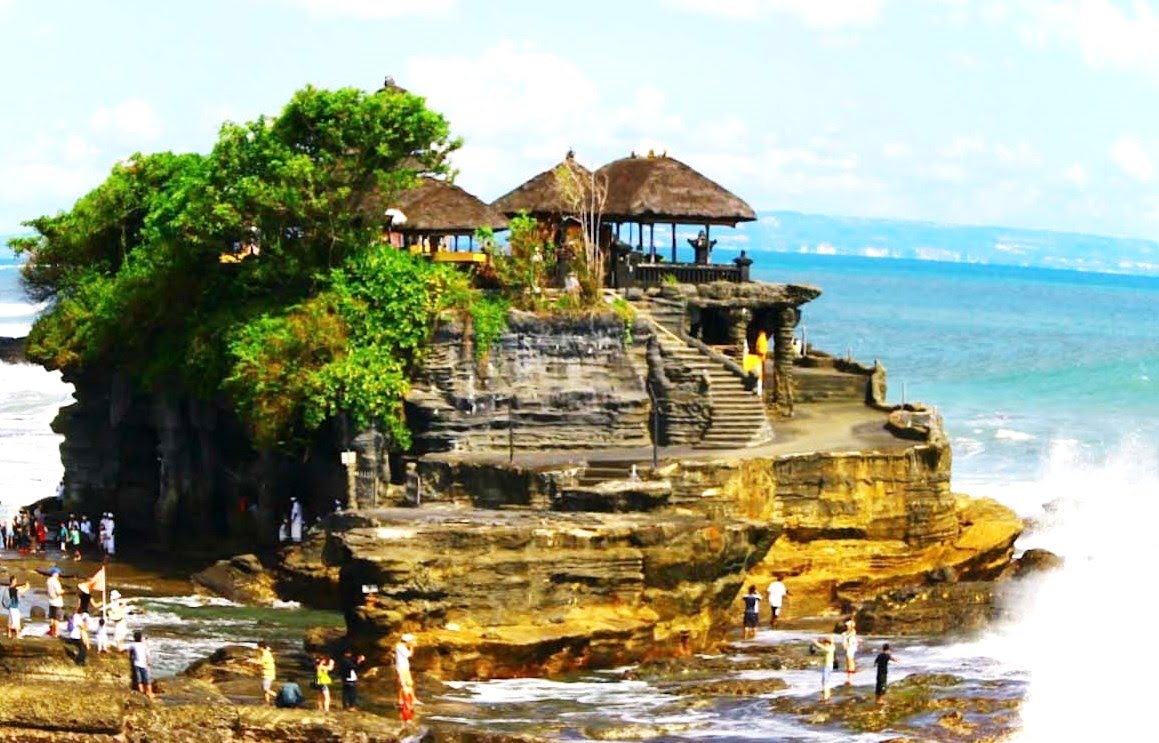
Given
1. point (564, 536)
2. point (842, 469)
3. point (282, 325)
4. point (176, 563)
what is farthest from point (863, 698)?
point (176, 563)

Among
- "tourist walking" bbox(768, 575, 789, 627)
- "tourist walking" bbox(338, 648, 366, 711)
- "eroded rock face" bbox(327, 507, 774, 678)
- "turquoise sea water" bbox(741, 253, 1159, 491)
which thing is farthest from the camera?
"turquoise sea water" bbox(741, 253, 1159, 491)

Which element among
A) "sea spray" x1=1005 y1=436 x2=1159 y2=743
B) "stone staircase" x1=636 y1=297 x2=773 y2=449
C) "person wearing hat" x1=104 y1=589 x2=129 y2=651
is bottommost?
"sea spray" x1=1005 y1=436 x2=1159 y2=743

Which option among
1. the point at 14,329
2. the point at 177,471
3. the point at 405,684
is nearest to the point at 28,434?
the point at 177,471

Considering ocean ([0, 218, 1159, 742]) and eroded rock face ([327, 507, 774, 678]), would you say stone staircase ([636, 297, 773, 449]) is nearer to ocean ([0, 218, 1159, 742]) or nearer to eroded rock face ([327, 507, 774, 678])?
eroded rock face ([327, 507, 774, 678])

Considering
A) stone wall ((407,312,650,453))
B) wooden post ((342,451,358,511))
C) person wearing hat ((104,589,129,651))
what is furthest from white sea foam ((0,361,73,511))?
person wearing hat ((104,589,129,651))

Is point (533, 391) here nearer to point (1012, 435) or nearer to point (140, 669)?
point (140, 669)

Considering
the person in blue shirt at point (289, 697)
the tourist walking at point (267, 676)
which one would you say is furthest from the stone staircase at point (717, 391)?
the person in blue shirt at point (289, 697)

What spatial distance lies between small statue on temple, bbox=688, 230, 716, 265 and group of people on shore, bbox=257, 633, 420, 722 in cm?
1683

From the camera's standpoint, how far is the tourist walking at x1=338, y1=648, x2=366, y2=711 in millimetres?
30844

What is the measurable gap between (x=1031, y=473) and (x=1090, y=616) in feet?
86.1

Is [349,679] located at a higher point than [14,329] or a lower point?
lower

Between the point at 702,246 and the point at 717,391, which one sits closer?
the point at 717,391

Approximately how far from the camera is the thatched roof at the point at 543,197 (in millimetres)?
46562

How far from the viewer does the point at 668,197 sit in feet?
151
